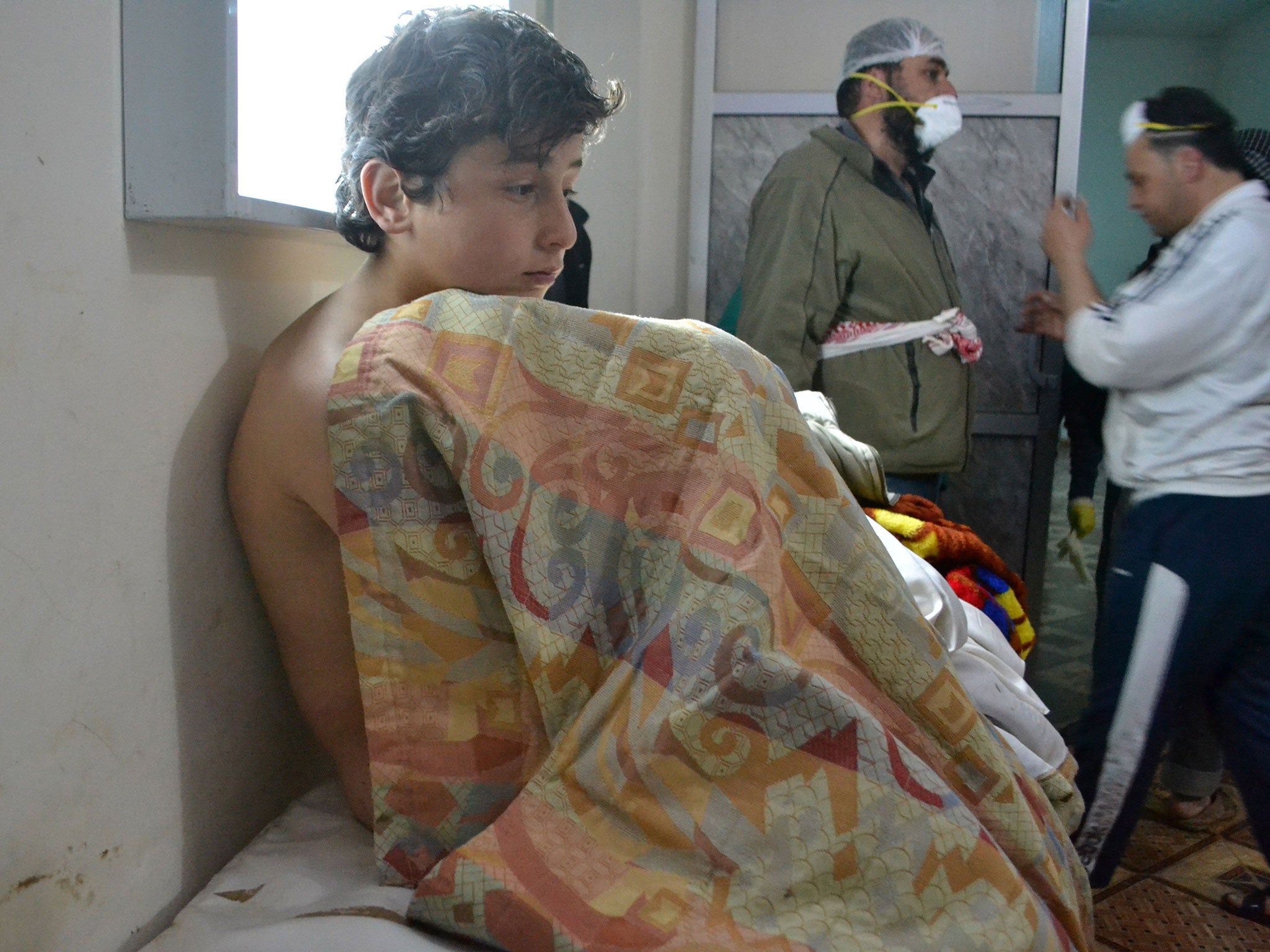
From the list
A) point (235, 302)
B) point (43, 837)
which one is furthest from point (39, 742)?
point (235, 302)

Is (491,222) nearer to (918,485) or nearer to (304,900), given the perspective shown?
(304,900)

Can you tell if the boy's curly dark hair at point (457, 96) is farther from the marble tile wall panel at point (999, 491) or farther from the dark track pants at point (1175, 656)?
the marble tile wall panel at point (999, 491)

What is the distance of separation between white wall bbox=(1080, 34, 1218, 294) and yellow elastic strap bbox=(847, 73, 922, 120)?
17.4ft

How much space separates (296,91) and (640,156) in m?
1.78

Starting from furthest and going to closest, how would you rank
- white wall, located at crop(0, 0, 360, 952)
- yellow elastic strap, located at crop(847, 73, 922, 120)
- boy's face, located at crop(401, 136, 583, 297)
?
yellow elastic strap, located at crop(847, 73, 922, 120) < boy's face, located at crop(401, 136, 583, 297) < white wall, located at crop(0, 0, 360, 952)

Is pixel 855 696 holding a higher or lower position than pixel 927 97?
lower

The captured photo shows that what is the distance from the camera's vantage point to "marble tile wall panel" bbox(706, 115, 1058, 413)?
269cm

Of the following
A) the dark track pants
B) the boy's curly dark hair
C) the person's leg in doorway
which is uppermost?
the boy's curly dark hair

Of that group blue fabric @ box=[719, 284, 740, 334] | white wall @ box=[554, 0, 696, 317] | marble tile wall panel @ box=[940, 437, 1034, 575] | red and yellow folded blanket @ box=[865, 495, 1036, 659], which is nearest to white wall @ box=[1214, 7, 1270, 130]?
marble tile wall panel @ box=[940, 437, 1034, 575]

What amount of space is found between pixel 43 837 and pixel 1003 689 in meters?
0.97

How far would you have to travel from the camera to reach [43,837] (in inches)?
27.8

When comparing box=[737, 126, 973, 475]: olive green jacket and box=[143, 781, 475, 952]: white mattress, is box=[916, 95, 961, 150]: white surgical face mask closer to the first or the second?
box=[737, 126, 973, 475]: olive green jacket

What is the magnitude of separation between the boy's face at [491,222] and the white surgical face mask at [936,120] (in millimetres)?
1713

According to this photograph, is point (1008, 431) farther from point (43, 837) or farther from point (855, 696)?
point (43, 837)
